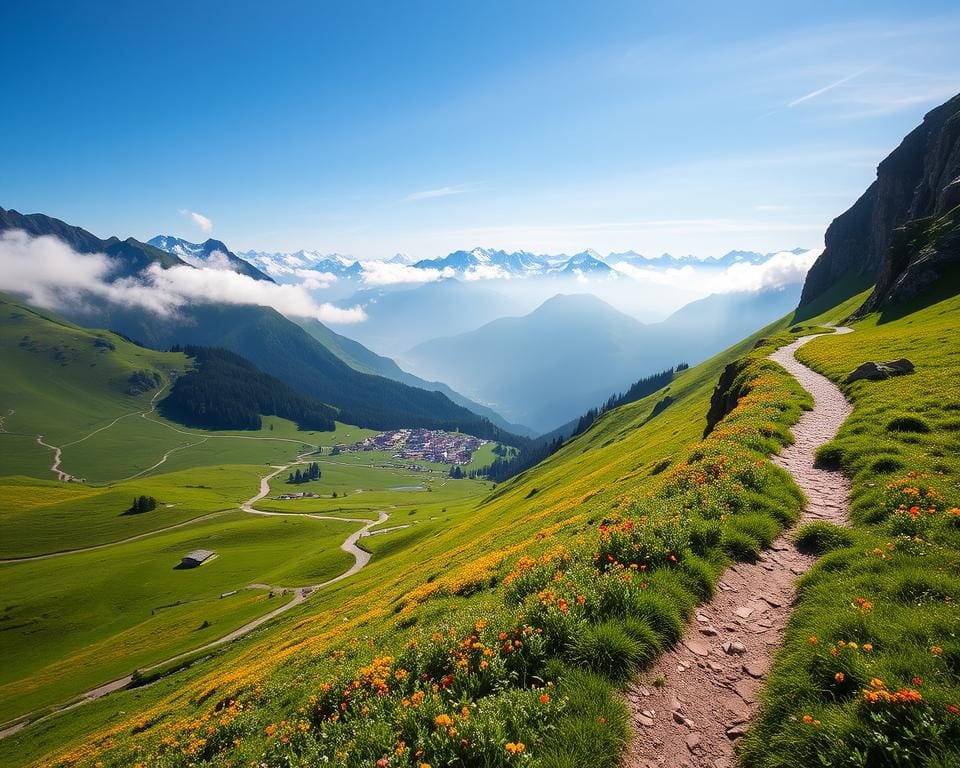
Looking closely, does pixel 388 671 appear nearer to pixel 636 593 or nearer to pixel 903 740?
pixel 636 593

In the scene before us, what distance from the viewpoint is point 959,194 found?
323 feet

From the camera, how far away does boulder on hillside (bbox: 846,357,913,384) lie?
31.4m

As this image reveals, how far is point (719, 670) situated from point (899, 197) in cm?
22751

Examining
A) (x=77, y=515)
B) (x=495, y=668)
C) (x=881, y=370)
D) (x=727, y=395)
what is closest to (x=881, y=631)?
(x=495, y=668)

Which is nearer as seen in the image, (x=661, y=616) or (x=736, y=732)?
(x=736, y=732)

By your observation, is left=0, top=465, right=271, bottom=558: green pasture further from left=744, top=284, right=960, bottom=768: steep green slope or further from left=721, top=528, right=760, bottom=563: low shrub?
left=744, top=284, right=960, bottom=768: steep green slope

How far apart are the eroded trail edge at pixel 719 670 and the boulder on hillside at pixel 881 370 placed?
2546 cm

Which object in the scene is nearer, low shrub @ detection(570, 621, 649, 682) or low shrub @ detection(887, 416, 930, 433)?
low shrub @ detection(570, 621, 649, 682)

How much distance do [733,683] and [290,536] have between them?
15771 centimetres

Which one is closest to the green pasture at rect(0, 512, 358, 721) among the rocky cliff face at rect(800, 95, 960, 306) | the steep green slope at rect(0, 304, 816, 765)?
the steep green slope at rect(0, 304, 816, 765)

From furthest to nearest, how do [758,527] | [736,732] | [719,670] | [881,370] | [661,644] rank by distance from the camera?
1. [881,370]
2. [758,527]
3. [661,644]
4. [719,670]
5. [736,732]

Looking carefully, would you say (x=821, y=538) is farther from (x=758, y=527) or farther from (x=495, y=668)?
(x=495, y=668)

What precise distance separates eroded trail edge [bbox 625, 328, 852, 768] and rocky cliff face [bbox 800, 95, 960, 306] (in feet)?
369

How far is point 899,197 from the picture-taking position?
525 feet
